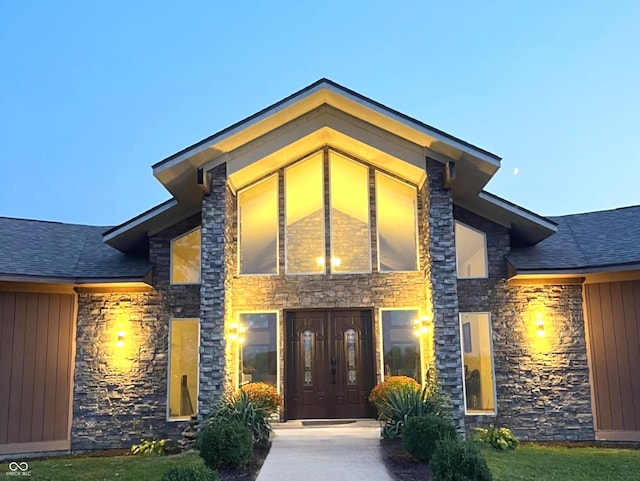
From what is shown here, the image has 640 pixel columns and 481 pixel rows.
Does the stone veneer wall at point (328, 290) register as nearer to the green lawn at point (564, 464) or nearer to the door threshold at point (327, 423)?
the door threshold at point (327, 423)

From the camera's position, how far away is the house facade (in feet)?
34.9

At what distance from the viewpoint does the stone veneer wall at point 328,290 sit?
1166cm

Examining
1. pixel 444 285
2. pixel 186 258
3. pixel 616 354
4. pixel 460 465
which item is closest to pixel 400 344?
pixel 444 285

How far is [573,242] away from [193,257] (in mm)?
7604

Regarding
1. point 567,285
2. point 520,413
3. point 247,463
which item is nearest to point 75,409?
point 247,463

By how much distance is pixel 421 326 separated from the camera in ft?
38.0

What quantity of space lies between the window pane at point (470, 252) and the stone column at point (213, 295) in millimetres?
4599

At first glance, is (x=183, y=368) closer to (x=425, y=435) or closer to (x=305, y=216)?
(x=305, y=216)

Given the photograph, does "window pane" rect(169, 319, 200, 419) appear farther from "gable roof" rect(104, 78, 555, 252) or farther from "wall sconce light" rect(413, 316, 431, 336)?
"wall sconce light" rect(413, 316, 431, 336)

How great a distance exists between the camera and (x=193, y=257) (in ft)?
38.9

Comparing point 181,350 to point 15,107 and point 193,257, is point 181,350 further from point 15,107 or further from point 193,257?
point 15,107

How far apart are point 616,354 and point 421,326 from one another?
3.53 metres

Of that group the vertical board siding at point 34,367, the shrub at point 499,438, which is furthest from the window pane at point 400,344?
the vertical board siding at point 34,367

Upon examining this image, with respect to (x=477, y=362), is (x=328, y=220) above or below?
above
